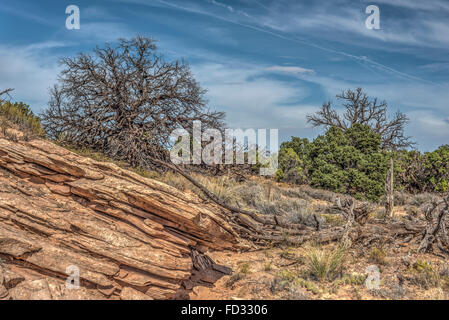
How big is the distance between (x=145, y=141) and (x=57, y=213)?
25.1ft

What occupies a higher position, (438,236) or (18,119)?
(18,119)

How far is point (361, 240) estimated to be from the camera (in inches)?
269

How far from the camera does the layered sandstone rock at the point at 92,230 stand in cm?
462

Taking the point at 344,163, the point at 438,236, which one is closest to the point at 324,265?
the point at 438,236

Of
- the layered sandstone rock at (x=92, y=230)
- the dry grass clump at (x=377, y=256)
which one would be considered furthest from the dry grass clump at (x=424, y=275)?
the layered sandstone rock at (x=92, y=230)

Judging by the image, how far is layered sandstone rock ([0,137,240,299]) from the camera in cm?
462

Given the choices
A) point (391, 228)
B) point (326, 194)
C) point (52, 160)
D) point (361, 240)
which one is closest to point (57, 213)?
point (52, 160)

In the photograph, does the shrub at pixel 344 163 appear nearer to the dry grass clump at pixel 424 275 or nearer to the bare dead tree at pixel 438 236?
the bare dead tree at pixel 438 236

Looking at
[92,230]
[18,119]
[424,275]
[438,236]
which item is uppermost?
[18,119]

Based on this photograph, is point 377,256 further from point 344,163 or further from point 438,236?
point 344,163

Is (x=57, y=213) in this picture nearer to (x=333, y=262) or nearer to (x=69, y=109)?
(x=333, y=262)

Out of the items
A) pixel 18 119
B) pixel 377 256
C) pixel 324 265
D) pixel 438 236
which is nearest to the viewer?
pixel 324 265

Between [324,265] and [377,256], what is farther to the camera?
[377,256]

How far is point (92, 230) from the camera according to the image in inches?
204
